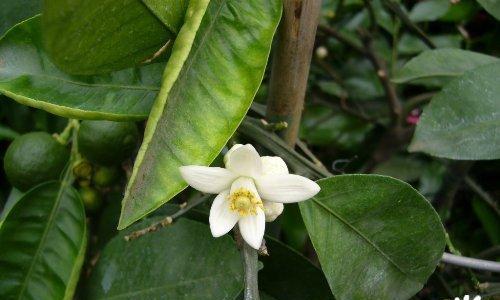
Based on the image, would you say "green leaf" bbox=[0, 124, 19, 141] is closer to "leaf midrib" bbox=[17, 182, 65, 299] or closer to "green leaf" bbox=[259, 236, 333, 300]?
"leaf midrib" bbox=[17, 182, 65, 299]

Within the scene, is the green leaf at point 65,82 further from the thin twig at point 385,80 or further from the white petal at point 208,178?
the thin twig at point 385,80

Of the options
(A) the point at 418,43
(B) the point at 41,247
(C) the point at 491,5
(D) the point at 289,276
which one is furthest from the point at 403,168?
(B) the point at 41,247

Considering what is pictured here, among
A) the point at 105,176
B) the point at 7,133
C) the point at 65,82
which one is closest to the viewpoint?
the point at 65,82

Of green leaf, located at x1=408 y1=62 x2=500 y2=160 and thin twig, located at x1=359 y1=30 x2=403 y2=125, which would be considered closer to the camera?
green leaf, located at x1=408 y1=62 x2=500 y2=160

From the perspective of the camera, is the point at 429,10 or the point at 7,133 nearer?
the point at 7,133

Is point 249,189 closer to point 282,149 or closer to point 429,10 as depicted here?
point 282,149

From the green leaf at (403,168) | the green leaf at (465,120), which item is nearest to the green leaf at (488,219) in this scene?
the green leaf at (403,168)

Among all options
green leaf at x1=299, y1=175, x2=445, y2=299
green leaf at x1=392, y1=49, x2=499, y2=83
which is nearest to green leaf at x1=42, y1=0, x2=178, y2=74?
green leaf at x1=299, y1=175, x2=445, y2=299
